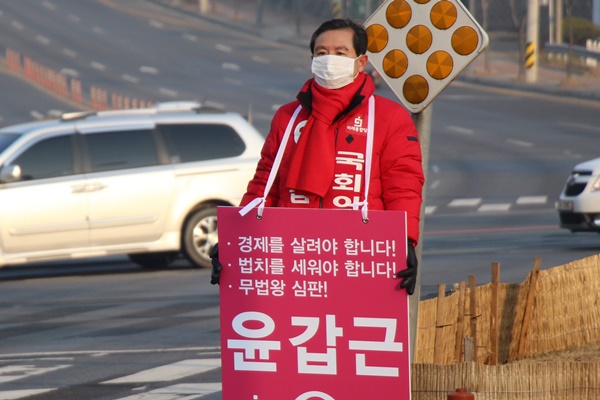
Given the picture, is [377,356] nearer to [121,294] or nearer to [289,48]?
[121,294]

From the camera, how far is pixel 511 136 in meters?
37.8

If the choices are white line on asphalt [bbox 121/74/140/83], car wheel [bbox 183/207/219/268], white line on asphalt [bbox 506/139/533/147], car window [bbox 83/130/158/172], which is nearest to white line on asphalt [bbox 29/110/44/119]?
white line on asphalt [bbox 121/74/140/83]

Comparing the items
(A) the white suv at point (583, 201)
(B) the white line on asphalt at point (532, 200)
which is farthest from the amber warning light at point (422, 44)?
(B) the white line on asphalt at point (532, 200)

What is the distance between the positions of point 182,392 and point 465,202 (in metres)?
17.8

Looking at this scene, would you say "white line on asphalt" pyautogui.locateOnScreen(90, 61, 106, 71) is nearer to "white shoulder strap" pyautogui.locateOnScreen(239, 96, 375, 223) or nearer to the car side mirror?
the car side mirror

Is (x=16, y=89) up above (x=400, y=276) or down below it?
above

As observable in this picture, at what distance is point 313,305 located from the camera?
5.40m

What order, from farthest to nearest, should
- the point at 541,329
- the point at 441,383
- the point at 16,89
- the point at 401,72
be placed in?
1. the point at 16,89
2. the point at 541,329
3. the point at 401,72
4. the point at 441,383

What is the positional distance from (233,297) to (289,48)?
2290 inches

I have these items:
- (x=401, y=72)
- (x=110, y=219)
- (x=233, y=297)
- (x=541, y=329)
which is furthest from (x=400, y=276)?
(x=110, y=219)

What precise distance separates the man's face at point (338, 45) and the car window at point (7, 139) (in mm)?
11144

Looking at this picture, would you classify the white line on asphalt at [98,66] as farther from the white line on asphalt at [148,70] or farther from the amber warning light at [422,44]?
the amber warning light at [422,44]

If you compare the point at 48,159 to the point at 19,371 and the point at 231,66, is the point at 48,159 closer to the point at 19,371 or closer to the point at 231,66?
the point at 19,371

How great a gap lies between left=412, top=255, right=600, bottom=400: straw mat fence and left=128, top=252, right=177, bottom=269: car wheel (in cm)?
938
